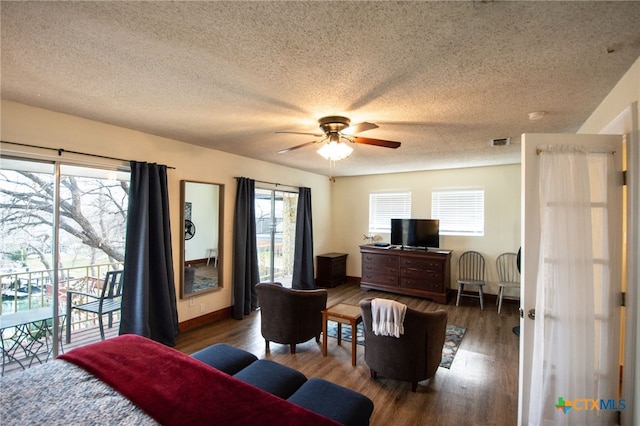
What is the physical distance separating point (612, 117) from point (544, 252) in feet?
3.76

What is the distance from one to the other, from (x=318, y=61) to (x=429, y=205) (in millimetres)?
4695

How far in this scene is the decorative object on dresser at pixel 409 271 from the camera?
511 centimetres

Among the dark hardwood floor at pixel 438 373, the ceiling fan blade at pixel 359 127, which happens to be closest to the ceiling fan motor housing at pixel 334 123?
the ceiling fan blade at pixel 359 127

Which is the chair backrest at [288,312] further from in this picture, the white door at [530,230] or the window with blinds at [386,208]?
the window with blinds at [386,208]

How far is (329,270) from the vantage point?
622 centimetres

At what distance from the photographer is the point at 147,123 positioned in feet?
9.82

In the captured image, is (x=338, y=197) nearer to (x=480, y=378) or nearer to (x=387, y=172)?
(x=387, y=172)

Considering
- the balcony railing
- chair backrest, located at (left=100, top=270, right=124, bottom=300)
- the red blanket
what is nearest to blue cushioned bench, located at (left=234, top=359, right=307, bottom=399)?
the red blanket

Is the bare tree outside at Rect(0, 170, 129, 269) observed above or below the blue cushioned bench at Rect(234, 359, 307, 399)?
above

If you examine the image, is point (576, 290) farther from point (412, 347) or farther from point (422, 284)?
point (422, 284)

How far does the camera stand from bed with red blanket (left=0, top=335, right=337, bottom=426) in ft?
4.50

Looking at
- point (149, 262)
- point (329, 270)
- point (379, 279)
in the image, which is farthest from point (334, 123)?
point (329, 270)

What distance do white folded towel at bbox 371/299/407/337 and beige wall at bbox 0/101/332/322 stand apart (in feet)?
8.50

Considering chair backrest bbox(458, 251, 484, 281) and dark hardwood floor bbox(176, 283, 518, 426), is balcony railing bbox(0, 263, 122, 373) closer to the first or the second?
dark hardwood floor bbox(176, 283, 518, 426)
